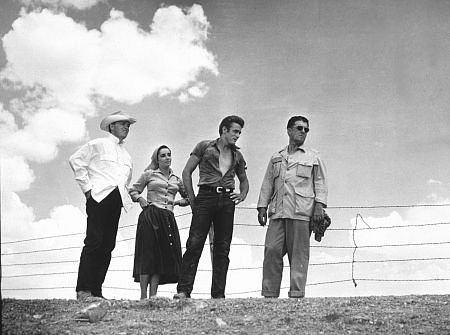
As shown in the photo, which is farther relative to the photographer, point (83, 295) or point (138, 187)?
point (138, 187)

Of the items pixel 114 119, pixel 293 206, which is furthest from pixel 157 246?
pixel 293 206

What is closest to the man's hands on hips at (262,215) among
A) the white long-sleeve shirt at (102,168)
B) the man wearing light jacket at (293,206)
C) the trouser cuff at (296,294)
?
the man wearing light jacket at (293,206)

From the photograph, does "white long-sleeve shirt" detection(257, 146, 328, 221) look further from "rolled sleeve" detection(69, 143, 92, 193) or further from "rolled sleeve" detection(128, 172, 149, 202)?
"rolled sleeve" detection(69, 143, 92, 193)

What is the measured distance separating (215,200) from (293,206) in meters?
0.87

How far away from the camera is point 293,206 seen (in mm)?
7180

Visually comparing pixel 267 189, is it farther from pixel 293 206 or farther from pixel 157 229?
pixel 157 229

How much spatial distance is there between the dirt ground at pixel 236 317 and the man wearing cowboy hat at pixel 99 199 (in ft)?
1.06

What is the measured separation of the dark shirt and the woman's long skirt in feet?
2.60

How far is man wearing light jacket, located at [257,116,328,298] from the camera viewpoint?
23.4ft

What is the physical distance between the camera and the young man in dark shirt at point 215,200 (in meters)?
6.87

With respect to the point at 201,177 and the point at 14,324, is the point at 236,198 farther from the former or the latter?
the point at 14,324

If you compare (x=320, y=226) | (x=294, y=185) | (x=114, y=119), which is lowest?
(x=320, y=226)

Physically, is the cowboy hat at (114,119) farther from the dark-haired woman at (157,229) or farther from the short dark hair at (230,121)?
the short dark hair at (230,121)

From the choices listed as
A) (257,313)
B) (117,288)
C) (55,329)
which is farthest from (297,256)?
(117,288)
